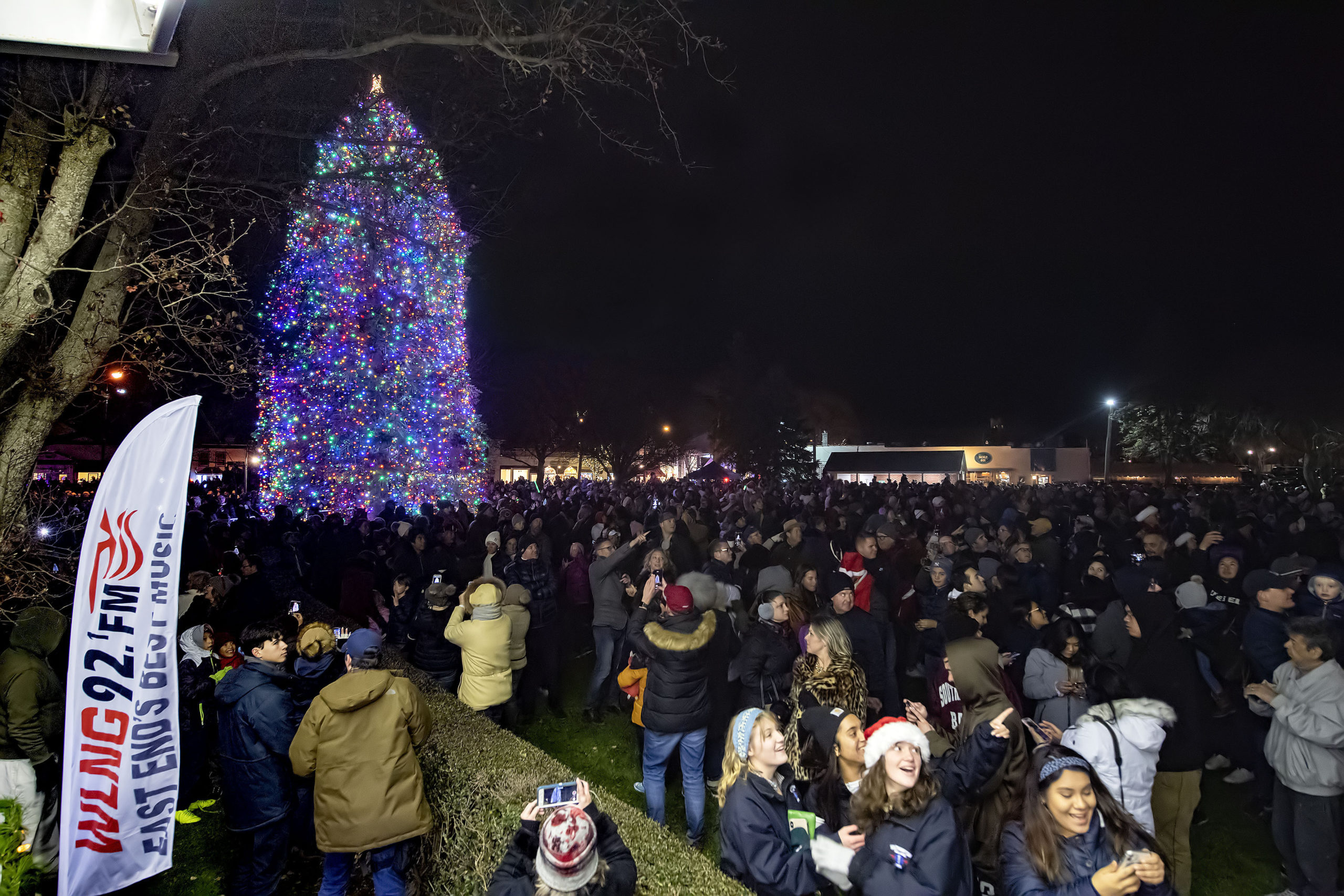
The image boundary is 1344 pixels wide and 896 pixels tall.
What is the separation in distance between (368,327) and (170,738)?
1408 centimetres

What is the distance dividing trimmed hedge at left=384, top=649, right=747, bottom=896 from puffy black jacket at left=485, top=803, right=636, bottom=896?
417mm

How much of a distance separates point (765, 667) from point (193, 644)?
4.59m

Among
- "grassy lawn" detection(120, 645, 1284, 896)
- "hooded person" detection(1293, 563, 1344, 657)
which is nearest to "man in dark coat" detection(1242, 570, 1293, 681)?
"hooded person" detection(1293, 563, 1344, 657)

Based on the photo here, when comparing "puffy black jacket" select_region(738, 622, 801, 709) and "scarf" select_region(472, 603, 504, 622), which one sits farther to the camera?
"scarf" select_region(472, 603, 504, 622)

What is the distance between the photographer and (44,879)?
429 centimetres

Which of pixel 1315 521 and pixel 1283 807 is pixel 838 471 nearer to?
pixel 1315 521

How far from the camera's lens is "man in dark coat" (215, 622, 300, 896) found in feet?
13.5

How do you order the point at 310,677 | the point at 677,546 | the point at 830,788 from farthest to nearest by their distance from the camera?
the point at 677,546
the point at 310,677
the point at 830,788

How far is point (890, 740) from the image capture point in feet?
9.77

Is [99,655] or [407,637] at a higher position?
[99,655]

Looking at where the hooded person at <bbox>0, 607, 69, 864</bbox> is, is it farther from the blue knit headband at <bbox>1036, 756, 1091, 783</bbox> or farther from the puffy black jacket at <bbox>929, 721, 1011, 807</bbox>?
the blue knit headband at <bbox>1036, 756, 1091, 783</bbox>

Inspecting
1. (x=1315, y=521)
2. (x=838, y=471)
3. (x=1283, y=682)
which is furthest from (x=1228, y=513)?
(x=838, y=471)

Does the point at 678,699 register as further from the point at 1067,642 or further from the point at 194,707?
the point at 194,707

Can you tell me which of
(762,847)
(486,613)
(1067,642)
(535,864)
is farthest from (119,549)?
(1067,642)
